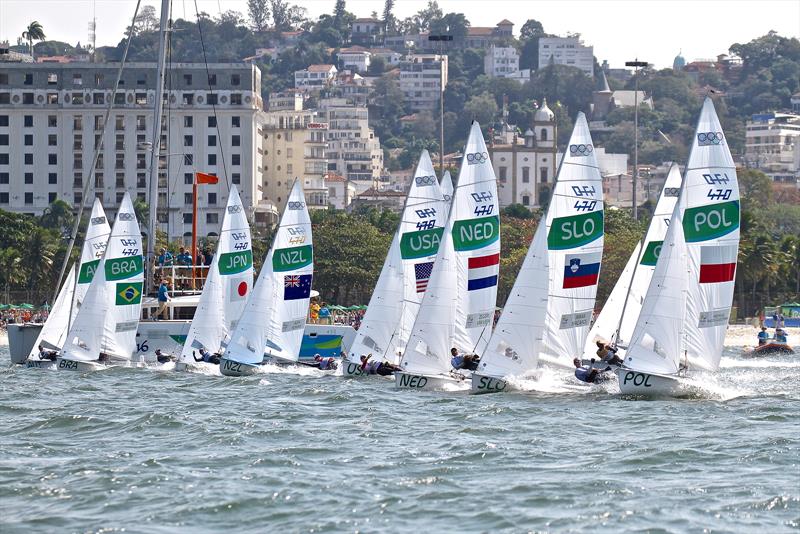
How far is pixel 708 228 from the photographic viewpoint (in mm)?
39500

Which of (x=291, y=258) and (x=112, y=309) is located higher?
(x=291, y=258)

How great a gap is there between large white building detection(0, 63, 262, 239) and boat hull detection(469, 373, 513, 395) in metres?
121

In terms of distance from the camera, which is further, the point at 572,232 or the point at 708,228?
the point at 572,232

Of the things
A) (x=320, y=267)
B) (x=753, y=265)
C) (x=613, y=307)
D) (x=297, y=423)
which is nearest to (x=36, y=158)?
(x=320, y=267)

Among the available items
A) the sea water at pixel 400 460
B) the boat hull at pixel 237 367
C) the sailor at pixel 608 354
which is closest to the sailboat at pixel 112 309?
the boat hull at pixel 237 367

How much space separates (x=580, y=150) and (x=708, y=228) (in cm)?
454

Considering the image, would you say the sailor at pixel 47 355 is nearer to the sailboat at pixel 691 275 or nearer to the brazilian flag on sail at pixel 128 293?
the brazilian flag on sail at pixel 128 293

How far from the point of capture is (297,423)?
36656 millimetres

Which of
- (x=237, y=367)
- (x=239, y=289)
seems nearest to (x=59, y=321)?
(x=239, y=289)

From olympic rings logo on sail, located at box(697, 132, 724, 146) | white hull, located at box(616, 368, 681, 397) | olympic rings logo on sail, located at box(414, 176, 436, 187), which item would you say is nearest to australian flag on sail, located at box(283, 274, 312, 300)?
olympic rings logo on sail, located at box(414, 176, 436, 187)

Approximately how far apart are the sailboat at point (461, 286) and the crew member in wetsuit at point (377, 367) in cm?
150

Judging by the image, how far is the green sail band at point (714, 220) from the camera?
39469 mm

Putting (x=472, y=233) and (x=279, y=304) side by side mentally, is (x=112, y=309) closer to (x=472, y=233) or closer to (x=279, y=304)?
(x=279, y=304)

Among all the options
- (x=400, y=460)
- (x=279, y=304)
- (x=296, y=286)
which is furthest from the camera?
(x=296, y=286)
